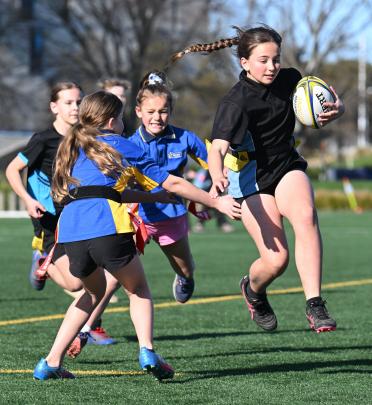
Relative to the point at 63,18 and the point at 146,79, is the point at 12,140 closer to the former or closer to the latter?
the point at 63,18

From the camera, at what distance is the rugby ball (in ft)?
23.5

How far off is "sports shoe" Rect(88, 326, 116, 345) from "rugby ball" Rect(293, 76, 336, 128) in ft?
8.17

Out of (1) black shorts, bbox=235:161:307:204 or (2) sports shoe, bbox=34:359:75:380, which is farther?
(1) black shorts, bbox=235:161:307:204

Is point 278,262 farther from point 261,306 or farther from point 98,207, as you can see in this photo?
point 98,207

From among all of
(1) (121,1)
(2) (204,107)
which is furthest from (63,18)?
(2) (204,107)

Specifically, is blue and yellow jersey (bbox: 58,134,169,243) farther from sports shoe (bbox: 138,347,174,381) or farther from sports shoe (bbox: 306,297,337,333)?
sports shoe (bbox: 306,297,337,333)

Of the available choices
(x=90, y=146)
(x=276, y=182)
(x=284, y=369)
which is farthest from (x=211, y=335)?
(x=90, y=146)

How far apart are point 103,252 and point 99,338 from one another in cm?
230

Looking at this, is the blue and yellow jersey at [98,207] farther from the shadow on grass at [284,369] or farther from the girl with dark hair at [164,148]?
the girl with dark hair at [164,148]

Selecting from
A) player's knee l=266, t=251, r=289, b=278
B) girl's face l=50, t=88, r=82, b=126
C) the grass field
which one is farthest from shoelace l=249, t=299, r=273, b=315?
girl's face l=50, t=88, r=82, b=126

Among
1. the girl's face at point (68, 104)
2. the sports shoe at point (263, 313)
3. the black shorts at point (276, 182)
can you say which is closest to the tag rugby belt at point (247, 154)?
the black shorts at point (276, 182)

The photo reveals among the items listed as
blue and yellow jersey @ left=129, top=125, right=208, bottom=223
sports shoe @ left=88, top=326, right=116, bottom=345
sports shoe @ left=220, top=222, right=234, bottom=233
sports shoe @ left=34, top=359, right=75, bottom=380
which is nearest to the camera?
sports shoe @ left=34, top=359, right=75, bottom=380

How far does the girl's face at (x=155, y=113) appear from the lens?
27.1ft

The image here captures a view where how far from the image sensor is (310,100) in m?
7.17
